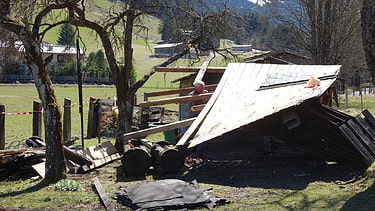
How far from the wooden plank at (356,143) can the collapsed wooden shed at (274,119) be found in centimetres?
7

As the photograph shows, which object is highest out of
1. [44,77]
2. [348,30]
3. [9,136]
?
[348,30]

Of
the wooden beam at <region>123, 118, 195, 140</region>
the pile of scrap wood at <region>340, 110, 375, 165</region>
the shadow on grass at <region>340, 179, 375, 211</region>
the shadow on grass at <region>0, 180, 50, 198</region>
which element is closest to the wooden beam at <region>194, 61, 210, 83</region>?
the wooden beam at <region>123, 118, 195, 140</region>

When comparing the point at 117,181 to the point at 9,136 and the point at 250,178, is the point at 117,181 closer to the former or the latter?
the point at 250,178

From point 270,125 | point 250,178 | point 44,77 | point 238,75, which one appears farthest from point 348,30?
point 44,77

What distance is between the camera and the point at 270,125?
11.8 m

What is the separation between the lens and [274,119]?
11.6 metres

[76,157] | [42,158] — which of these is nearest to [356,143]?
[76,157]

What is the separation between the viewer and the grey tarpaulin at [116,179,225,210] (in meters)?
7.90

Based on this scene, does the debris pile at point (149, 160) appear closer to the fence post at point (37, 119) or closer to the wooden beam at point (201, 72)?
the wooden beam at point (201, 72)

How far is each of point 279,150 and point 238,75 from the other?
269 centimetres

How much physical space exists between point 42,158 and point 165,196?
4.04 metres

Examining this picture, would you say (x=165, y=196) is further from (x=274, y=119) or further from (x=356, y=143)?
(x=356, y=143)

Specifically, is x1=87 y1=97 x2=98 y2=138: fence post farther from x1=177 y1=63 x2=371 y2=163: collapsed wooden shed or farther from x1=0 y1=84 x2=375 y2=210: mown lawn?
x1=177 y1=63 x2=371 y2=163: collapsed wooden shed

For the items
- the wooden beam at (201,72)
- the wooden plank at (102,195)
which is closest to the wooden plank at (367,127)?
the wooden beam at (201,72)
